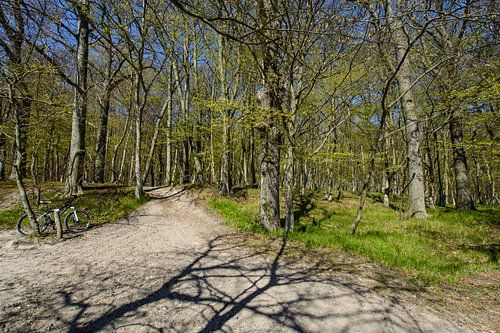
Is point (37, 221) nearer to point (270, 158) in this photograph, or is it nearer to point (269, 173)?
point (269, 173)

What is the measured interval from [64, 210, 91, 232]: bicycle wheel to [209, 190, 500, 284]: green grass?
14.9 ft

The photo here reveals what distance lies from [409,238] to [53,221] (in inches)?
407

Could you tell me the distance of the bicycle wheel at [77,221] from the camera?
7.39m

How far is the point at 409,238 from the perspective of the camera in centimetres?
716

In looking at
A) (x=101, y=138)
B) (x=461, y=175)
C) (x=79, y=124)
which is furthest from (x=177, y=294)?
(x=101, y=138)

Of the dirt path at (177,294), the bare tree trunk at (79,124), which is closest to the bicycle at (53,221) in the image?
the dirt path at (177,294)

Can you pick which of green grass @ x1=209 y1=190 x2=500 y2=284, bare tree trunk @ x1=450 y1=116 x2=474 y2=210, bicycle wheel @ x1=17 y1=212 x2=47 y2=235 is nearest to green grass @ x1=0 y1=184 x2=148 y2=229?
bicycle wheel @ x1=17 y1=212 x2=47 y2=235

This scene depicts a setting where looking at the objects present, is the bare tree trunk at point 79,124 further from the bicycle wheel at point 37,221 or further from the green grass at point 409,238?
the green grass at point 409,238

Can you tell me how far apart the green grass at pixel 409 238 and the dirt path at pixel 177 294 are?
1751 millimetres

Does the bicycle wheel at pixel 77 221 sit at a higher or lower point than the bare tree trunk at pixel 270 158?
lower

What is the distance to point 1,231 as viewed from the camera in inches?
276

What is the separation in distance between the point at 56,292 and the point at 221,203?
759 centimetres

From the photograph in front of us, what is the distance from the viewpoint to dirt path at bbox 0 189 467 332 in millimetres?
3270

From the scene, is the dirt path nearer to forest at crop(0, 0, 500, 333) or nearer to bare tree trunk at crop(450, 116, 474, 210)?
forest at crop(0, 0, 500, 333)
